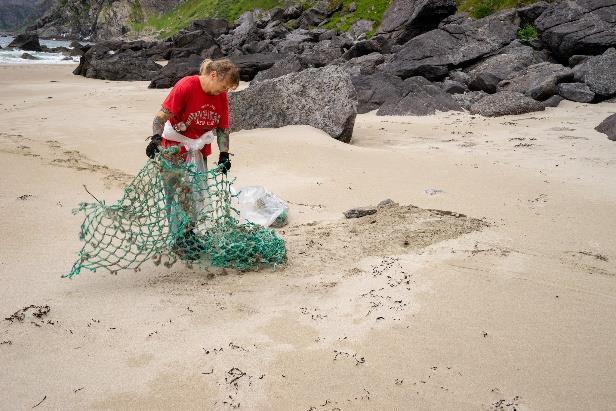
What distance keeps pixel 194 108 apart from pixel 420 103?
906 centimetres

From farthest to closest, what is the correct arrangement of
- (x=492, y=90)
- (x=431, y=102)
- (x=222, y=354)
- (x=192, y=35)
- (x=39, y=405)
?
1. (x=192, y=35)
2. (x=492, y=90)
3. (x=431, y=102)
4. (x=222, y=354)
5. (x=39, y=405)

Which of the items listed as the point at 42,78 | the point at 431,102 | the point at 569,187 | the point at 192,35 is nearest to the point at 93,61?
the point at 42,78

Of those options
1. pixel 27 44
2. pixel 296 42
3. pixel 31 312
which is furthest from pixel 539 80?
pixel 27 44

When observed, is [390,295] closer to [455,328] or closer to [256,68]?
[455,328]

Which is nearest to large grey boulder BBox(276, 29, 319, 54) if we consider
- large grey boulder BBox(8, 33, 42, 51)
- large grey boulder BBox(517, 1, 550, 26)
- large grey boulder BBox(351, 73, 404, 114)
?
large grey boulder BBox(517, 1, 550, 26)

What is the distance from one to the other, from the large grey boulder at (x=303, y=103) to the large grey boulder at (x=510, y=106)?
382 cm

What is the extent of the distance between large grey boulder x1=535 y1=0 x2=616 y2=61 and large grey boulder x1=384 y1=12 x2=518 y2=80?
1.27 metres

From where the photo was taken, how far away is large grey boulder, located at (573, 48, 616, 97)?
11.6 m

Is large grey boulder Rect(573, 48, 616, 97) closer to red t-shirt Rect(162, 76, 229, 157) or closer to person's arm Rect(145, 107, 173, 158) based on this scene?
red t-shirt Rect(162, 76, 229, 157)

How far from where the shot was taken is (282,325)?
3.12 m

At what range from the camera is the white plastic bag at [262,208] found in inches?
201

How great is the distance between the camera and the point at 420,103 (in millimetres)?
12031

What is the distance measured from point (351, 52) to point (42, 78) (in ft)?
42.8

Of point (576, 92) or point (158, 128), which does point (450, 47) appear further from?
point (158, 128)
